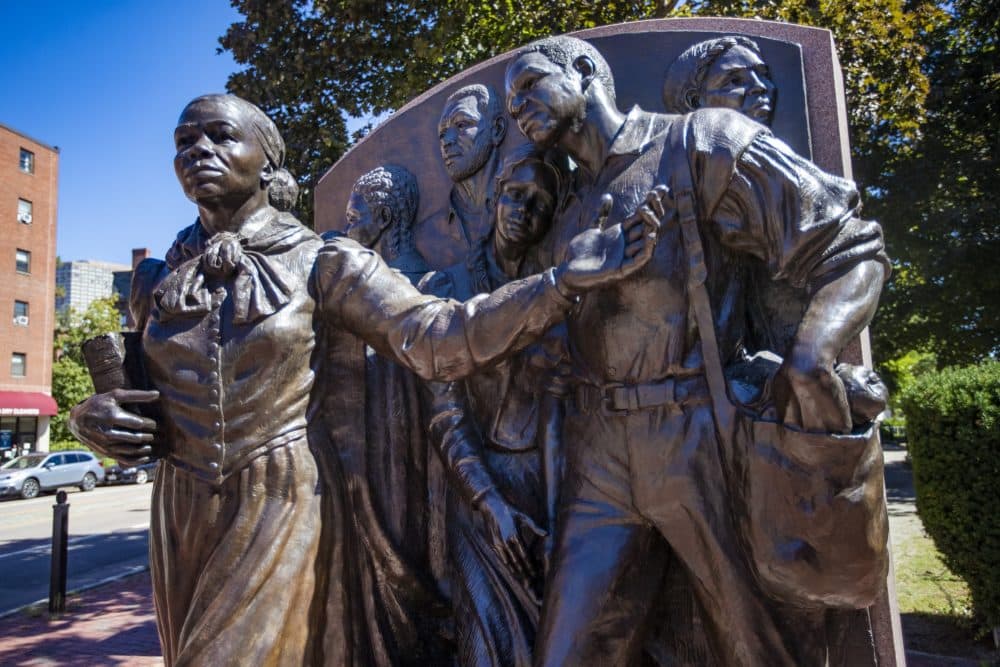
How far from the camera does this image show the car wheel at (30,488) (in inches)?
874

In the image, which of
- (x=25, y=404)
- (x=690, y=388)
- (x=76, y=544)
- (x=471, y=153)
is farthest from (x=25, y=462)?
(x=690, y=388)

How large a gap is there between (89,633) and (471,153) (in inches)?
306

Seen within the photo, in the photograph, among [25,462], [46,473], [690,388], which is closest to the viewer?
[690,388]

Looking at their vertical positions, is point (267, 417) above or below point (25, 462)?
above

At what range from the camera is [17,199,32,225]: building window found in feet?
104

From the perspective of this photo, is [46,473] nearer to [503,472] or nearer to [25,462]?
[25,462]

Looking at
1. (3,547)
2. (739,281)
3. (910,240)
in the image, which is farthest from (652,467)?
(3,547)

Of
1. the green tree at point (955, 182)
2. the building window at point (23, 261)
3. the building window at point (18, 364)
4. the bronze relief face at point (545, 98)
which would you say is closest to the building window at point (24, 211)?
the building window at point (23, 261)

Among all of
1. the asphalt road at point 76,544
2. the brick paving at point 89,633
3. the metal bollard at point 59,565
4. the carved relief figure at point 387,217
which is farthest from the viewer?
the asphalt road at point 76,544

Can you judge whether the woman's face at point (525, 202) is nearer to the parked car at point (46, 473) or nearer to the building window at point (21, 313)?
the parked car at point (46, 473)

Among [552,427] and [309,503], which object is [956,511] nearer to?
[552,427]

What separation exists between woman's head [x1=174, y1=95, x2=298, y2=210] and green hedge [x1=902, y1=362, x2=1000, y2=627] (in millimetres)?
6049

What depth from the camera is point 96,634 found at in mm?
8320

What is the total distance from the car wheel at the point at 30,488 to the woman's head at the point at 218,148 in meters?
24.0
